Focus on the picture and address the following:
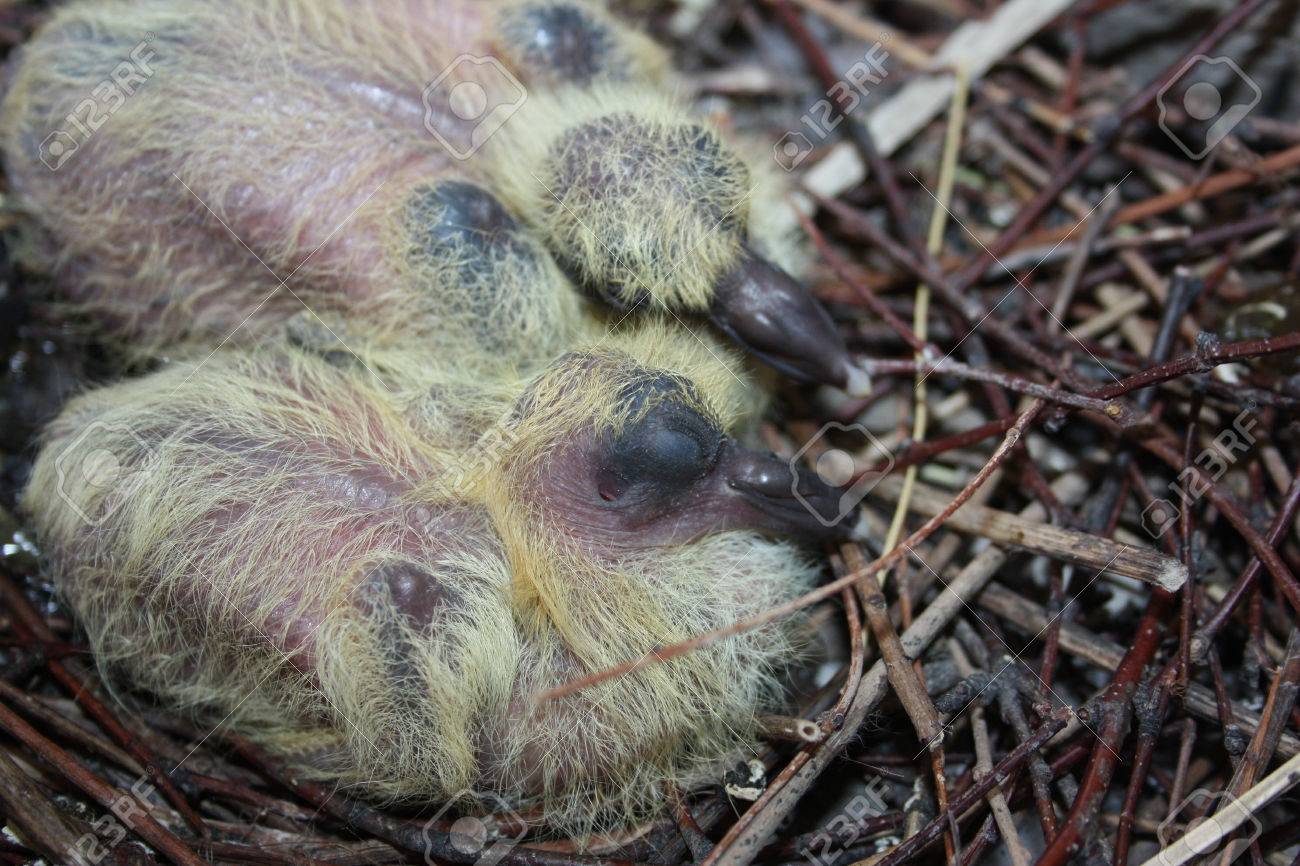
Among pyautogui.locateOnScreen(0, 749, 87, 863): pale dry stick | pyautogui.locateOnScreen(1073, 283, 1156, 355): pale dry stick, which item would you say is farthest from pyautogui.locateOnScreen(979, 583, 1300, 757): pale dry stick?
pyautogui.locateOnScreen(0, 749, 87, 863): pale dry stick

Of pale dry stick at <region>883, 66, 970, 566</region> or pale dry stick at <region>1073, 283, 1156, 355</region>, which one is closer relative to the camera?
pale dry stick at <region>883, 66, 970, 566</region>

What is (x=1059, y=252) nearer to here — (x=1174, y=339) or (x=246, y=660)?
(x=1174, y=339)

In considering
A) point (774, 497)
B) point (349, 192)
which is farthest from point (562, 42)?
point (774, 497)

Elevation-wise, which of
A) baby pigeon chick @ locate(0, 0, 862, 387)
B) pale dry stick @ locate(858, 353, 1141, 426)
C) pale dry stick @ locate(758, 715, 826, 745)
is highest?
baby pigeon chick @ locate(0, 0, 862, 387)

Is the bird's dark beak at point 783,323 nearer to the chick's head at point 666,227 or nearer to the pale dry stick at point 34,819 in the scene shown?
the chick's head at point 666,227

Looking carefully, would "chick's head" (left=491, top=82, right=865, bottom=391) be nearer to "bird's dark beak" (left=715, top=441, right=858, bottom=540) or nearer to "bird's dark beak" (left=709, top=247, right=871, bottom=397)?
"bird's dark beak" (left=709, top=247, right=871, bottom=397)

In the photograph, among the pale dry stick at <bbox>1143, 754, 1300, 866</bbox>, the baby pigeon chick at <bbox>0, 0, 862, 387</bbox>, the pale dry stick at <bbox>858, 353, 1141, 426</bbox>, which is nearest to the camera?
the pale dry stick at <bbox>1143, 754, 1300, 866</bbox>

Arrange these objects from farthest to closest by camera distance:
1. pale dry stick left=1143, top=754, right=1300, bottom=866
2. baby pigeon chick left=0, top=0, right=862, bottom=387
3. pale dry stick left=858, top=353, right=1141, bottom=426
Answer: baby pigeon chick left=0, top=0, right=862, bottom=387
pale dry stick left=858, top=353, right=1141, bottom=426
pale dry stick left=1143, top=754, right=1300, bottom=866
